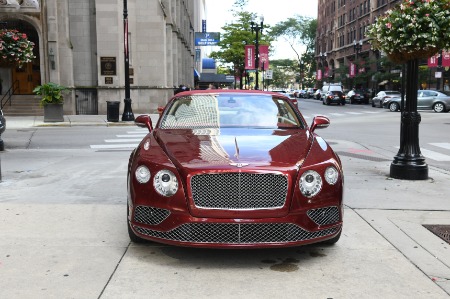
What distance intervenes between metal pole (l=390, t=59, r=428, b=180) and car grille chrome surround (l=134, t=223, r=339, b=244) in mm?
4950

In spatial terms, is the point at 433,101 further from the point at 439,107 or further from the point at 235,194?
the point at 235,194

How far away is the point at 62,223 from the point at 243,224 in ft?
8.33

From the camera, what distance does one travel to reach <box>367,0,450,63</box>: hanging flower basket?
8164mm

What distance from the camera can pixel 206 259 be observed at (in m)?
4.45

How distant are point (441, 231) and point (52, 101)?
19.0 metres

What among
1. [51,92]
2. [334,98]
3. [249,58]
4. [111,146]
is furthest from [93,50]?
[334,98]

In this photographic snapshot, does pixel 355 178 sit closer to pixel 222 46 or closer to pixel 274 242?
pixel 274 242

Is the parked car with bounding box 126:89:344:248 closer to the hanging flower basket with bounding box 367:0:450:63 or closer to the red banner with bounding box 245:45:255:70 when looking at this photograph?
the hanging flower basket with bounding box 367:0:450:63

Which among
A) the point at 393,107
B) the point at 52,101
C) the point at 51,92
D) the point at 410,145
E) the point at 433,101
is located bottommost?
the point at 410,145

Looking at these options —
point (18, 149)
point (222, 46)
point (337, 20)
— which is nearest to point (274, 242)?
point (18, 149)

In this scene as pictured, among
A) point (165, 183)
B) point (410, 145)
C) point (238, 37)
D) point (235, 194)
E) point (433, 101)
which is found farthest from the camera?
point (238, 37)

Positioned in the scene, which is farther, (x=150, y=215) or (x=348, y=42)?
(x=348, y=42)

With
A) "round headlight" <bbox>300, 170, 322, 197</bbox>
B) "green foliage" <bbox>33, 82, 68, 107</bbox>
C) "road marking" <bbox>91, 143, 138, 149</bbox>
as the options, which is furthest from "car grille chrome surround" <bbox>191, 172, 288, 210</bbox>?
"green foliage" <bbox>33, 82, 68, 107</bbox>

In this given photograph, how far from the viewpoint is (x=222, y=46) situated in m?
57.9
